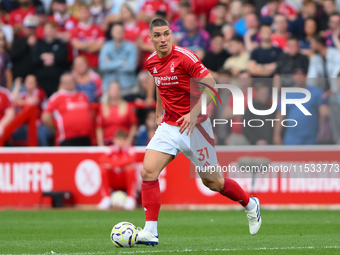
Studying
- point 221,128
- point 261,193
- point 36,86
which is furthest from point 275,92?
point 36,86

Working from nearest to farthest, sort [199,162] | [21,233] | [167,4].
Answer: [199,162] → [21,233] → [167,4]

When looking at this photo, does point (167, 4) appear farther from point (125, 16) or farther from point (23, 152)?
point (23, 152)

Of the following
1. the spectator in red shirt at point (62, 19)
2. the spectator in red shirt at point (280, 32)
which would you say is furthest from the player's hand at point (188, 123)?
the spectator in red shirt at point (62, 19)

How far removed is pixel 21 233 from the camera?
769cm

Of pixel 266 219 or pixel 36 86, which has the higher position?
pixel 36 86

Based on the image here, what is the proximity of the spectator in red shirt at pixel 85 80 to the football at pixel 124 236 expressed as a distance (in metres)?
7.11

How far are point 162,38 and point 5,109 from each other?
23.1 ft

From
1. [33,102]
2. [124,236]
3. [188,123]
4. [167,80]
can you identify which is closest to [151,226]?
[124,236]

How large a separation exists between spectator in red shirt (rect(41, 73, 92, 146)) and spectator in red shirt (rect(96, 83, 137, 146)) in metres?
0.32

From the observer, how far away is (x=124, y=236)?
603cm

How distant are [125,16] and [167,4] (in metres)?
1.33

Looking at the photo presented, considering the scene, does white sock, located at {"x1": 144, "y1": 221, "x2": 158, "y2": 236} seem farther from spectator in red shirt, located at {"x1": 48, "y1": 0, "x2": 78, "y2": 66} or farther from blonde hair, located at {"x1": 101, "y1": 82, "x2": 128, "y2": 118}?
spectator in red shirt, located at {"x1": 48, "y1": 0, "x2": 78, "y2": 66}

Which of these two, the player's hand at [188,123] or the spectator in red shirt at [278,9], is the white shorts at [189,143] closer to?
the player's hand at [188,123]

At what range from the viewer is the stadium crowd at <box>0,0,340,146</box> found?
37.2ft
